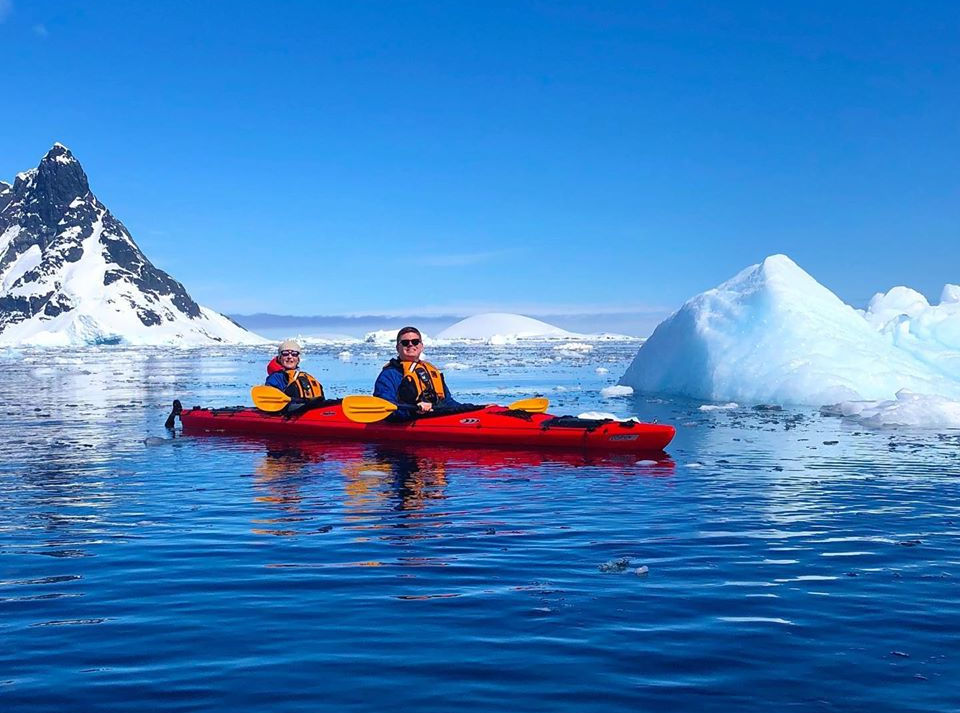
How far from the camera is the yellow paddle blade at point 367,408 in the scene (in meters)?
15.8

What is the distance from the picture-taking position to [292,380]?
18156 mm

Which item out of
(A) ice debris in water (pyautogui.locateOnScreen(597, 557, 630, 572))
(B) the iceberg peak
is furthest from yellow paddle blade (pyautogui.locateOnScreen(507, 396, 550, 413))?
(B) the iceberg peak

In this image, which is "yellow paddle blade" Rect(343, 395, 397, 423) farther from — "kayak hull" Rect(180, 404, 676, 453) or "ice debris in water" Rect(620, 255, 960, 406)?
"ice debris in water" Rect(620, 255, 960, 406)

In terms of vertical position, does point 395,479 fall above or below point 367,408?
below

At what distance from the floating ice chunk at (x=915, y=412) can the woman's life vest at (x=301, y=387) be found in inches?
428

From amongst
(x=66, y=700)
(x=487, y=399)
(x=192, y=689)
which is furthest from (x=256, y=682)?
(x=487, y=399)

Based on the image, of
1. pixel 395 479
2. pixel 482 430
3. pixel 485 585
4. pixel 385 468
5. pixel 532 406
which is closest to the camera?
pixel 485 585

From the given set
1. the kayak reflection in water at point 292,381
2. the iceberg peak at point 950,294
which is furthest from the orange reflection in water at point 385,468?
the iceberg peak at point 950,294

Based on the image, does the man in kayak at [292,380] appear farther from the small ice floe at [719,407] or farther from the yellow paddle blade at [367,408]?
the small ice floe at [719,407]

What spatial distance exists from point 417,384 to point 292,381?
3.35m

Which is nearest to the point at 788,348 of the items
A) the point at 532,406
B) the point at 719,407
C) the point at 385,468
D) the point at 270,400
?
the point at 719,407

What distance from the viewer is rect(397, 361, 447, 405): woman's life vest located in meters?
15.9

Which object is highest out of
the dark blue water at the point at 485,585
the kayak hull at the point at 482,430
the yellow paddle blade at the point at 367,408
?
the yellow paddle blade at the point at 367,408

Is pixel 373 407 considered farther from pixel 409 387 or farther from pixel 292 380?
pixel 292 380
